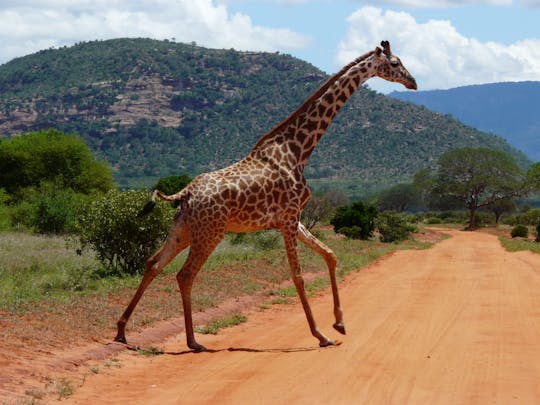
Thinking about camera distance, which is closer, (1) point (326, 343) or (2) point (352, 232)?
(1) point (326, 343)

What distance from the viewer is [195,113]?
117 meters

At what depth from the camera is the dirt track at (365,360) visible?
7266mm

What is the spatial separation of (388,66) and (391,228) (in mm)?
24706

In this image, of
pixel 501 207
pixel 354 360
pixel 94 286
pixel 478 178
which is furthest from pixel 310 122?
pixel 501 207

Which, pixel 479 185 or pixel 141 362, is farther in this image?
pixel 479 185

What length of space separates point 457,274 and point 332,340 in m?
8.91

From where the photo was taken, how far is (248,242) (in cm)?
2502

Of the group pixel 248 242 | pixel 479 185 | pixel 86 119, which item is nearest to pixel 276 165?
pixel 248 242

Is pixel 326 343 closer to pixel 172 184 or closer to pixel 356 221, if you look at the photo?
pixel 356 221

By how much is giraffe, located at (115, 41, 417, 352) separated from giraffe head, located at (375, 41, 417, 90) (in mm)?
78

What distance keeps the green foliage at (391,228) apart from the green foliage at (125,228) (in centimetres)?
1953

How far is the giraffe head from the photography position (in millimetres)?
11391

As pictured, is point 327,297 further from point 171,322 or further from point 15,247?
point 15,247

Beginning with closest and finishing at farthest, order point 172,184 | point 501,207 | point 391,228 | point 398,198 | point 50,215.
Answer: point 50,215
point 391,228
point 172,184
point 501,207
point 398,198
